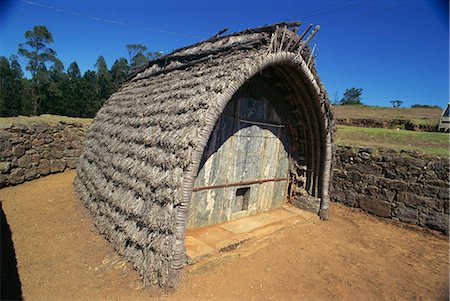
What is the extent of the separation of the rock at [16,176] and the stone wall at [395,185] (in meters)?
9.47

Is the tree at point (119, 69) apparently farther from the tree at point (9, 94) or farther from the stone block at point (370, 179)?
the stone block at point (370, 179)

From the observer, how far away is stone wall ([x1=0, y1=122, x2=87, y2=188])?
25.7 ft

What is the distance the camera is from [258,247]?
485 centimetres

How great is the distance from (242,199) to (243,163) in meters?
0.92

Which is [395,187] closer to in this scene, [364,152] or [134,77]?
[364,152]

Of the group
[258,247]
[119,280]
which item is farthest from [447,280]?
[119,280]

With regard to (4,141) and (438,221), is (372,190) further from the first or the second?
(4,141)

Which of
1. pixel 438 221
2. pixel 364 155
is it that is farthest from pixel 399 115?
pixel 438 221

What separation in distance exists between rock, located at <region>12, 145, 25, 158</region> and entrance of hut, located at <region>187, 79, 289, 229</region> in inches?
260

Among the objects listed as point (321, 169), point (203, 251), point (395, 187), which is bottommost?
point (203, 251)

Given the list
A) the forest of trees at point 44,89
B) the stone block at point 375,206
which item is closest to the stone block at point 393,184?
the stone block at point 375,206

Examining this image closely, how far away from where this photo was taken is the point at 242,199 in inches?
239

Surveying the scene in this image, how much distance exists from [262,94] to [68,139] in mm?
7641

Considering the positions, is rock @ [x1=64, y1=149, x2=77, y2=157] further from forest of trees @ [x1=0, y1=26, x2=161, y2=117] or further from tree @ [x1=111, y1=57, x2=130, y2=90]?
tree @ [x1=111, y1=57, x2=130, y2=90]
